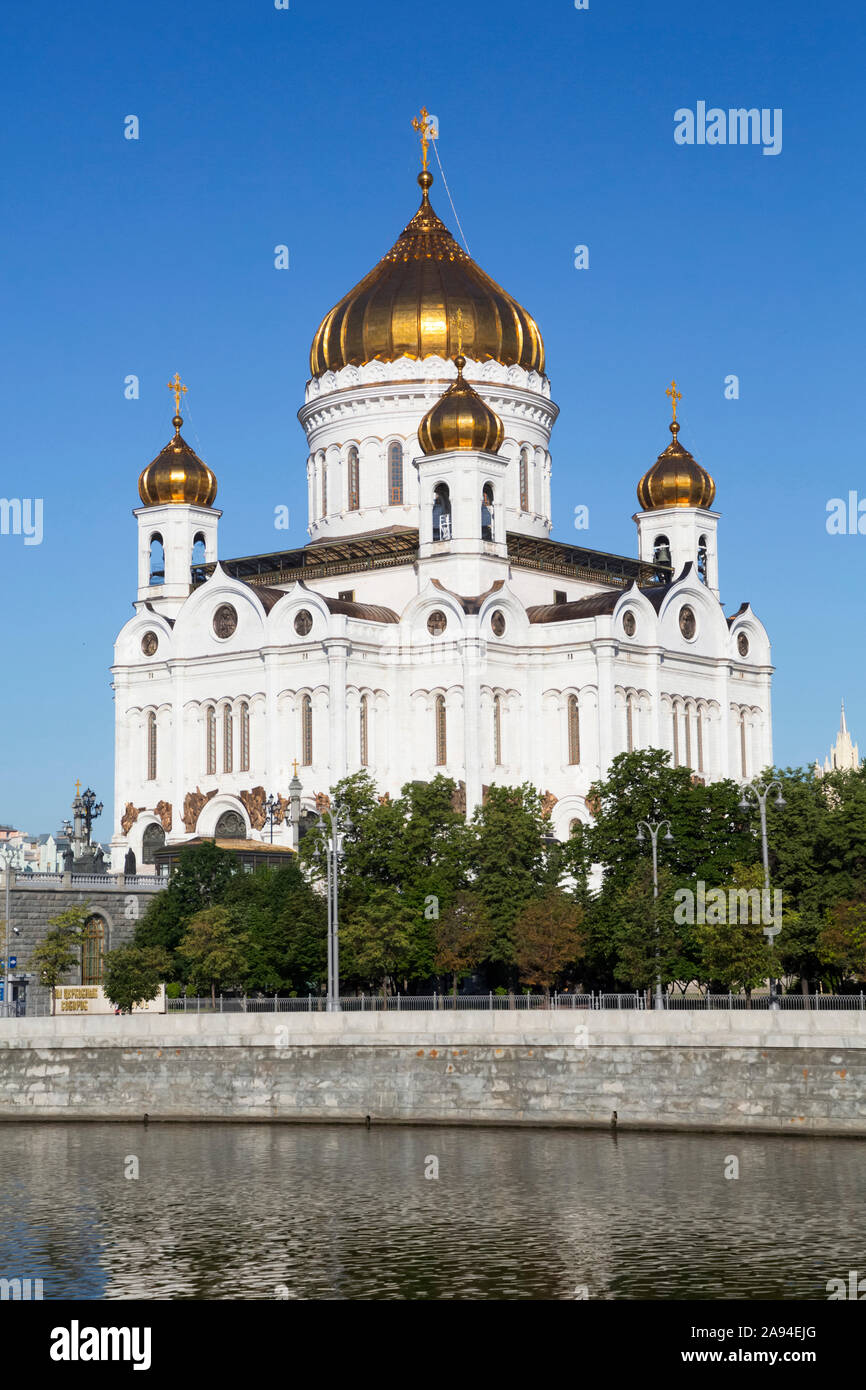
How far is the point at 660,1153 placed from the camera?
37812 mm

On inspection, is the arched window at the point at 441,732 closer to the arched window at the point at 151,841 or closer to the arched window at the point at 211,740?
the arched window at the point at 211,740

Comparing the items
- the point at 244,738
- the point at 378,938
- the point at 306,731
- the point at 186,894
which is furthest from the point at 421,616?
the point at 378,938

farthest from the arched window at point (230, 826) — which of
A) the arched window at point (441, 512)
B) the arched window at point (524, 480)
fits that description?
the arched window at point (524, 480)

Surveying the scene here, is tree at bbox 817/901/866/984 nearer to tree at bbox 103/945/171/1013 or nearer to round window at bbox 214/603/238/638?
tree at bbox 103/945/171/1013

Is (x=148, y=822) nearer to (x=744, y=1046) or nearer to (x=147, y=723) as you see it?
(x=147, y=723)

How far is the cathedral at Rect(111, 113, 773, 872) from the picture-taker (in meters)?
69.3

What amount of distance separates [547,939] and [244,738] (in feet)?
74.7

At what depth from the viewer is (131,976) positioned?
54469 millimetres

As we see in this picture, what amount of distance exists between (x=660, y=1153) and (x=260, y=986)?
19.2 meters

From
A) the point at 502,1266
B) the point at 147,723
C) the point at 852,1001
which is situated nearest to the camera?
the point at 502,1266

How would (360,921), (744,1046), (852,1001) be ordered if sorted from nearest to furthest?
(744,1046) < (852,1001) < (360,921)

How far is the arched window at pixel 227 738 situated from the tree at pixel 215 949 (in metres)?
17.5

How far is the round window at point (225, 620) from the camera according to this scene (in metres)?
73.6

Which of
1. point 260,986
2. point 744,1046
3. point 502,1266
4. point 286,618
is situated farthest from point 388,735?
point 502,1266
